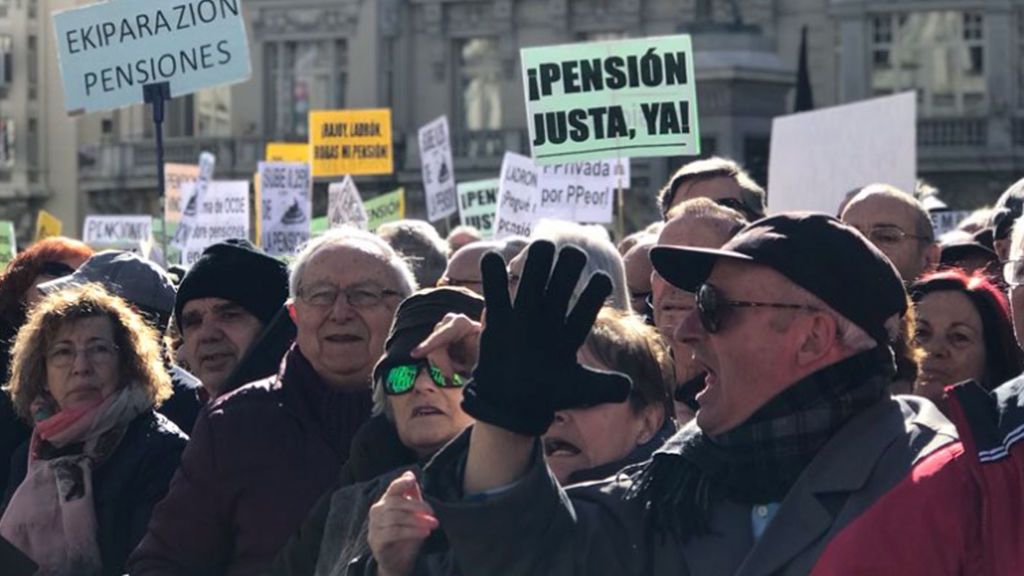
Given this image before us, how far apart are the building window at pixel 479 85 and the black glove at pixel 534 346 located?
38.0m

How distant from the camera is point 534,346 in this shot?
354 cm

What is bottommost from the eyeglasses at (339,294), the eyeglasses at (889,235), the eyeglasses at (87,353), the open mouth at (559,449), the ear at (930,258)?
the open mouth at (559,449)

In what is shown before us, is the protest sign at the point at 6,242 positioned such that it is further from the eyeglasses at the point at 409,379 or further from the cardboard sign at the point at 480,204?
the eyeglasses at the point at 409,379

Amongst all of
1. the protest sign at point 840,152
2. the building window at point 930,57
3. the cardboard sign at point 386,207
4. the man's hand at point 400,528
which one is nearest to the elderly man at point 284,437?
the man's hand at point 400,528

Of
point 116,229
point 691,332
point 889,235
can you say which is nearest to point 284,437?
point 691,332

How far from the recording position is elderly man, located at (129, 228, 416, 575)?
17.3ft

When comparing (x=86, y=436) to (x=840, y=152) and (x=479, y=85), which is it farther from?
(x=479, y=85)

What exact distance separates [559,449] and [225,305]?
244 cm

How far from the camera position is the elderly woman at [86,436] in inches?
232

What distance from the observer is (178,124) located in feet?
147

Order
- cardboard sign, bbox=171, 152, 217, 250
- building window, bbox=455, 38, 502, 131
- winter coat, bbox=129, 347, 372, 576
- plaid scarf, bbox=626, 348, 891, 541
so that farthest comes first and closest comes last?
building window, bbox=455, 38, 502, 131 < cardboard sign, bbox=171, 152, 217, 250 < winter coat, bbox=129, 347, 372, 576 < plaid scarf, bbox=626, 348, 891, 541

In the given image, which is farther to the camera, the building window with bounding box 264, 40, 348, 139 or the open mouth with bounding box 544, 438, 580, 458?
the building window with bounding box 264, 40, 348, 139

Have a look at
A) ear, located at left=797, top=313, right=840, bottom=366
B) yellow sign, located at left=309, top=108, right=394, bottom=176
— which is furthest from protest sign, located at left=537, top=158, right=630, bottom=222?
ear, located at left=797, top=313, right=840, bottom=366

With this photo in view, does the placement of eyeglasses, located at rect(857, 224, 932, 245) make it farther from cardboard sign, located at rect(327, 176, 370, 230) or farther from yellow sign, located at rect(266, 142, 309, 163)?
yellow sign, located at rect(266, 142, 309, 163)
